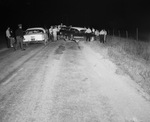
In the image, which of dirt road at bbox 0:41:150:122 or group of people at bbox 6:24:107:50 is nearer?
dirt road at bbox 0:41:150:122

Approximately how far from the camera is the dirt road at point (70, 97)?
451 centimetres

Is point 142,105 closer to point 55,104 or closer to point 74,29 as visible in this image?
point 55,104

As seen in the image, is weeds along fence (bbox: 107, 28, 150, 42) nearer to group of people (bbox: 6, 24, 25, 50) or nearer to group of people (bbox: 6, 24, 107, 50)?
group of people (bbox: 6, 24, 107, 50)

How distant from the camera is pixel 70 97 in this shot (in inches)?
220

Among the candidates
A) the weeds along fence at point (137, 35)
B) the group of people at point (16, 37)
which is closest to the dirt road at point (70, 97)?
the group of people at point (16, 37)

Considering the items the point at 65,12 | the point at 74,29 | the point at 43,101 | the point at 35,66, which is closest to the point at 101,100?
the point at 43,101

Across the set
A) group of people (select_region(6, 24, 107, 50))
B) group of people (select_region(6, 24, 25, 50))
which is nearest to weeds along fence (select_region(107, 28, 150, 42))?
group of people (select_region(6, 24, 107, 50))

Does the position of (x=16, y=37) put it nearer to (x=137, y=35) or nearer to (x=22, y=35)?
(x=22, y=35)

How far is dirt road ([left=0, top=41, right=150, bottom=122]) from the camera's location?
4.51 meters

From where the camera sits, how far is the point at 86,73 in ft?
26.5

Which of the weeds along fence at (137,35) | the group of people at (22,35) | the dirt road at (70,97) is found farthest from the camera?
the weeds along fence at (137,35)

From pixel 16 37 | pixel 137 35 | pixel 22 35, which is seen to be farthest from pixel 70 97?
pixel 137 35

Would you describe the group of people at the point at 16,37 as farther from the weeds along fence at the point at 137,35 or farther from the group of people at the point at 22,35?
the weeds along fence at the point at 137,35

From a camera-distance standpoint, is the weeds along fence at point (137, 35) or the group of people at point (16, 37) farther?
the weeds along fence at point (137, 35)
